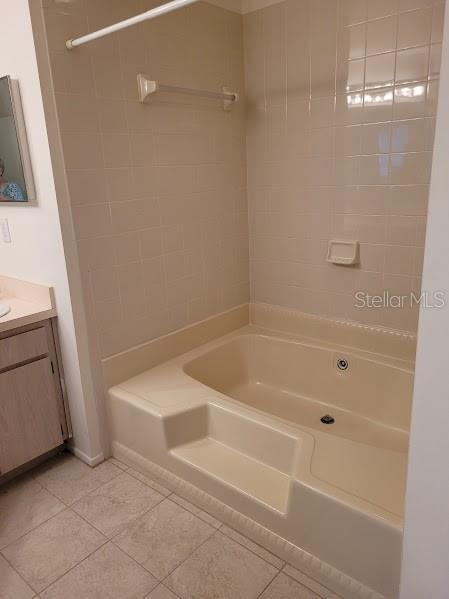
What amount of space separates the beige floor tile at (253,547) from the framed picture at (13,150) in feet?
5.33

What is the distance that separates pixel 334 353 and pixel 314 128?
1.20 m

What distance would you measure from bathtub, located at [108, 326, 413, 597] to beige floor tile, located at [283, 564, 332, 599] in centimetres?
10

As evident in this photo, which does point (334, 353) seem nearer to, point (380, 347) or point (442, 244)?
point (380, 347)

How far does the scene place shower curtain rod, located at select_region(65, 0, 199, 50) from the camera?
57.4 inches

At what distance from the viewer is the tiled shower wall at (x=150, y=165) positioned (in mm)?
1861

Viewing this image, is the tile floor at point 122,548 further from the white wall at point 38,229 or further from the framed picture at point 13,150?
the framed picture at point 13,150

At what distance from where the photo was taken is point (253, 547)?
1.69 metres

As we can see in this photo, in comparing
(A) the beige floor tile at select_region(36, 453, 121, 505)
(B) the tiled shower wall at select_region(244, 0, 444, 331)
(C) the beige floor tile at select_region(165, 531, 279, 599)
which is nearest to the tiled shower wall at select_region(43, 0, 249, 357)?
(B) the tiled shower wall at select_region(244, 0, 444, 331)

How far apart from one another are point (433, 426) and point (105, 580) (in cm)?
128

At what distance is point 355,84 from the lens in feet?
6.88

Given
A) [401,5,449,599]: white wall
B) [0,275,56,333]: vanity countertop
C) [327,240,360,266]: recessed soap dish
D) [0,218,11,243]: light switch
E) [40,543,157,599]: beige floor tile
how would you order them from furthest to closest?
[327,240,360,266]: recessed soap dish → [0,218,11,243]: light switch → [0,275,56,333]: vanity countertop → [40,543,157,599]: beige floor tile → [401,5,449,599]: white wall

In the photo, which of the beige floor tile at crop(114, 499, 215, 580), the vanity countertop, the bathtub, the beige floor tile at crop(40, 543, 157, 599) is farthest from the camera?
the vanity countertop

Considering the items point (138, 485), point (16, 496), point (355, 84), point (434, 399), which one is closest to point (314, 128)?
point (355, 84)

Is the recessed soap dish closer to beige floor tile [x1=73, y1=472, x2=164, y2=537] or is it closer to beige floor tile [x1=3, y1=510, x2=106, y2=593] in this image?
beige floor tile [x1=73, y1=472, x2=164, y2=537]
